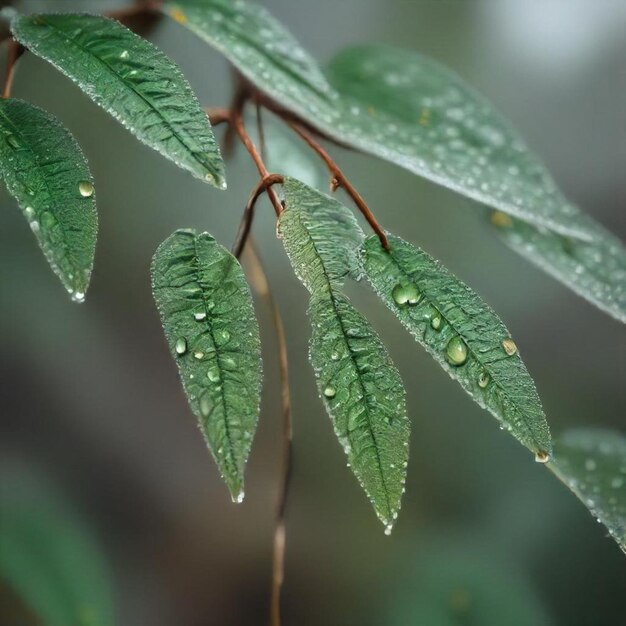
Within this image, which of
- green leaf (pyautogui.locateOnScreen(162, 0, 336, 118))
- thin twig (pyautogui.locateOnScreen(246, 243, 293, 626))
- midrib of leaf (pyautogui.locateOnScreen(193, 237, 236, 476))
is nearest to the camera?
midrib of leaf (pyautogui.locateOnScreen(193, 237, 236, 476))

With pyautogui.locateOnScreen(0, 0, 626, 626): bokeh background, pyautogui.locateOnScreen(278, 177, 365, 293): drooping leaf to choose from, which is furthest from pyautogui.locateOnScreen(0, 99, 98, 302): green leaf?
pyautogui.locateOnScreen(0, 0, 626, 626): bokeh background

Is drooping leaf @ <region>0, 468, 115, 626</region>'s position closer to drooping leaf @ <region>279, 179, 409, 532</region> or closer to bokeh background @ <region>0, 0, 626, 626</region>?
bokeh background @ <region>0, 0, 626, 626</region>

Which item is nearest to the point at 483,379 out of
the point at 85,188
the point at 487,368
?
the point at 487,368

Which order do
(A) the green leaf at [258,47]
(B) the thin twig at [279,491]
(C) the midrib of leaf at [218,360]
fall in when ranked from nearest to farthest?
(C) the midrib of leaf at [218,360], (A) the green leaf at [258,47], (B) the thin twig at [279,491]

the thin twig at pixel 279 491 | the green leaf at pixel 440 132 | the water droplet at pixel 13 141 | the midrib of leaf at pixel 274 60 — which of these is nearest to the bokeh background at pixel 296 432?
the thin twig at pixel 279 491

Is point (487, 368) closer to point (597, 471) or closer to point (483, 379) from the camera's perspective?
point (483, 379)

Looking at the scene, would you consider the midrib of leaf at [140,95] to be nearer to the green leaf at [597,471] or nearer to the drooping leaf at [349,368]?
the drooping leaf at [349,368]

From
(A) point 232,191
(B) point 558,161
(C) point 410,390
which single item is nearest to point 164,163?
(A) point 232,191
